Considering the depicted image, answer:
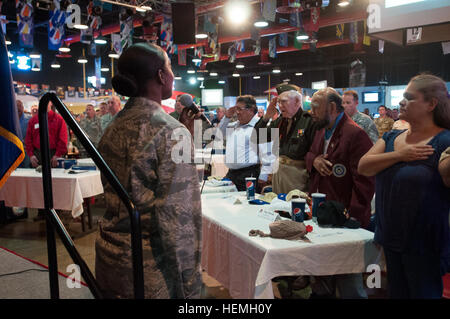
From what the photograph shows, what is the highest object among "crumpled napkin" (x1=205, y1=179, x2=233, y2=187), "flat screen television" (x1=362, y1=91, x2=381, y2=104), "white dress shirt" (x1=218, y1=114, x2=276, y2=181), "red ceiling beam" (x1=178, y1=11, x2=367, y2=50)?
"red ceiling beam" (x1=178, y1=11, x2=367, y2=50)

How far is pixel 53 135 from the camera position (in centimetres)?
548

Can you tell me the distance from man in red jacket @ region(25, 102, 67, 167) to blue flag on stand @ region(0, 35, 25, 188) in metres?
3.92

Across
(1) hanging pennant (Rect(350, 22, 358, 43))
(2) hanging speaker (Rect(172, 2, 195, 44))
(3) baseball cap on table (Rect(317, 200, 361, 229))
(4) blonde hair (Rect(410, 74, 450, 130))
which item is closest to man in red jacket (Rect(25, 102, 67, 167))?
(2) hanging speaker (Rect(172, 2, 195, 44))

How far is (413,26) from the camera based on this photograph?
2727 mm

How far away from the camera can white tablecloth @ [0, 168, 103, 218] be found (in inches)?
174

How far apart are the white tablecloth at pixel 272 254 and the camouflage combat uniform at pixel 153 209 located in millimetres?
629

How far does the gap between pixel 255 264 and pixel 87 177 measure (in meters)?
3.30

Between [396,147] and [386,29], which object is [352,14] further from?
[396,147]

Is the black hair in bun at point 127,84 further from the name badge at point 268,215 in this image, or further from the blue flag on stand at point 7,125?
the name badge at point 268,215

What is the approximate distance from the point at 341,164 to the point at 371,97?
16.5 meters

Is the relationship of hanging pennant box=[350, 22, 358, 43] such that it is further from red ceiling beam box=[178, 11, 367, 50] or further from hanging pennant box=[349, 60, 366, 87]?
hanging pennant box=[349, 60, 366, 87]

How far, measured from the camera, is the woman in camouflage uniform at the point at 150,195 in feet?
4.14

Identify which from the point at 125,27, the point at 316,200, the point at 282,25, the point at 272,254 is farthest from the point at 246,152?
the point at 282,25

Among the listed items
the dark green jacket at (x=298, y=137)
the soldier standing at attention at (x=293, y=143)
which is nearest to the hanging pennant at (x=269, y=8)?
the soldier standing at attention at (x=293, y=143)
